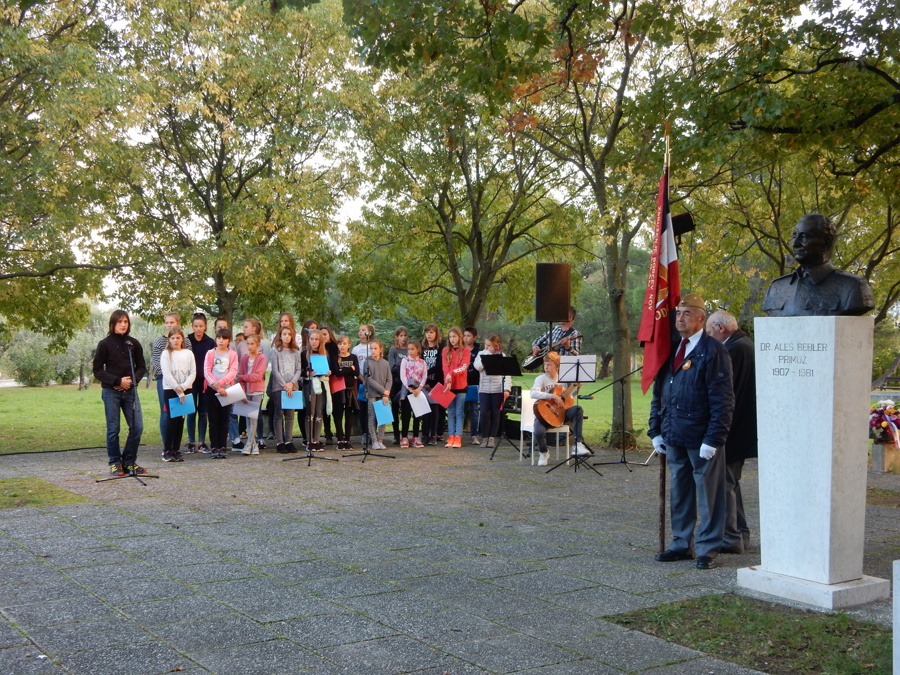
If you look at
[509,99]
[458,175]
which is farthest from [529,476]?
[458,175]

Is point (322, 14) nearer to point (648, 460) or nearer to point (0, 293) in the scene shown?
point (0, 293)

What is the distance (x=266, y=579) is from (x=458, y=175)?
15.5 meters

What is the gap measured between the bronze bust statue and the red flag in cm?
104

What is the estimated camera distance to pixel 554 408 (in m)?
13.2

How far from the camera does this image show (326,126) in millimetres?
19641

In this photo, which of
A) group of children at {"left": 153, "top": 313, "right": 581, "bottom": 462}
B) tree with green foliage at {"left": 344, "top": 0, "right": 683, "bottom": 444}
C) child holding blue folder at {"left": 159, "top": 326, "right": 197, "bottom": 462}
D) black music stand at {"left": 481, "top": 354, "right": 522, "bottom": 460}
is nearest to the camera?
tree with green foliage at {"left": 344, "top": 0, "right": 683, "bottom": 444}

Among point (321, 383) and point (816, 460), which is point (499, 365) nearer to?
point (321, 383)

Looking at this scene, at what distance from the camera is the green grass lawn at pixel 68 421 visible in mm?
16750

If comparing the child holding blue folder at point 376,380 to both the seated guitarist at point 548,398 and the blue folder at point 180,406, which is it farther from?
the blue folder at point 180,406

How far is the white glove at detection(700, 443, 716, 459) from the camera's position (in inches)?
268

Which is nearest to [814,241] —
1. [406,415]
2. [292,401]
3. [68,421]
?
[292,401]

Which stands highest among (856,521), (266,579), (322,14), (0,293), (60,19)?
(322,14)

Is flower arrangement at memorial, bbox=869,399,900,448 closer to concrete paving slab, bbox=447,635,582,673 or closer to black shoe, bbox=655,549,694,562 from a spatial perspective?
black shoe, bbox=655,549,694,562

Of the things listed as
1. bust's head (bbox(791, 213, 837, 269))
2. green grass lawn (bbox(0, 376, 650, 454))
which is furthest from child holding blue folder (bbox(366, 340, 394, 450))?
bust's head (bbox(791, 213, 837, 269))
